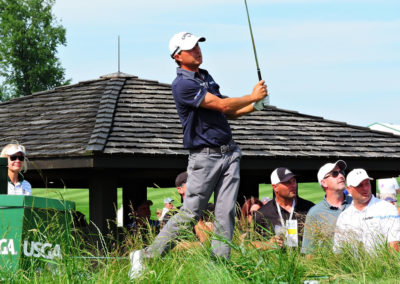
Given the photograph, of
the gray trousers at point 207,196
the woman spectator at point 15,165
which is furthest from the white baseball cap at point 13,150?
the gray trousers at point 207,196

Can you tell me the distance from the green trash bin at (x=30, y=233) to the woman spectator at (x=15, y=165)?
4.48ft

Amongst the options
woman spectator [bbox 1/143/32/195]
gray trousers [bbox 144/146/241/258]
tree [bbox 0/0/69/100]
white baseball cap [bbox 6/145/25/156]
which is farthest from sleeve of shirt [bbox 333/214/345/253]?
tree [bbox 0/0/69/100]

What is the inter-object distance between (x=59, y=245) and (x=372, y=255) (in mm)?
2131

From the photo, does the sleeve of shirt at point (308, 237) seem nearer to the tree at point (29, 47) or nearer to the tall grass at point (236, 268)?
the tall grass at point (236, 268)

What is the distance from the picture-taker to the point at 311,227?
535 cm

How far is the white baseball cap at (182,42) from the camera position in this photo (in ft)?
17.1

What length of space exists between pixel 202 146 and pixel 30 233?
1.35 meters

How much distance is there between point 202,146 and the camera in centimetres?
514

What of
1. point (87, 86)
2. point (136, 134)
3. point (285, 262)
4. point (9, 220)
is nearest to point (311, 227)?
point (285, 262)

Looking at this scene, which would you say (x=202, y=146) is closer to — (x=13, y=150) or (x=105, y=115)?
(x=13, y=150)

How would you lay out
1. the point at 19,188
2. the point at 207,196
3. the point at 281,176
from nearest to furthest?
the point at 207,196
the point at 19,188
the point at 281,176

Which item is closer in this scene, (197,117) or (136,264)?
(136,264)

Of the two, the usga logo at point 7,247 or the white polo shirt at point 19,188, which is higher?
the white polo shirt at point 19,188

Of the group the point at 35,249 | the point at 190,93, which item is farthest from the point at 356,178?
the point at 35,249
